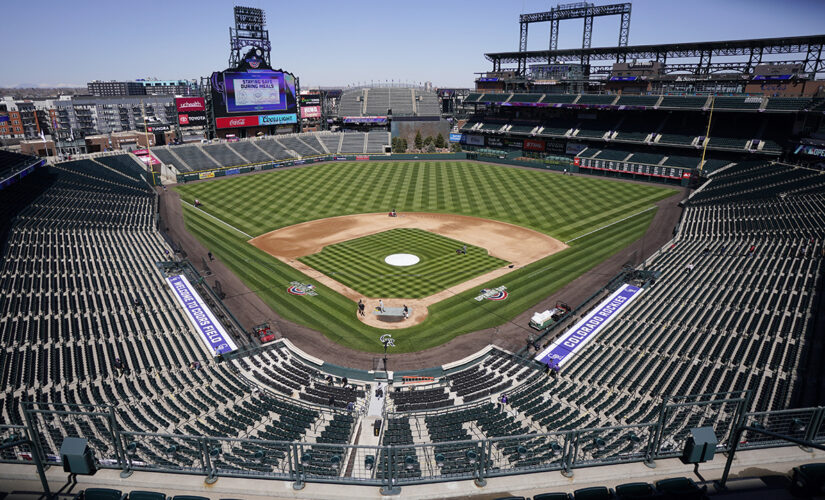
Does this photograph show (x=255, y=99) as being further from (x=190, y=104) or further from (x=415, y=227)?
A: (x=415, y=227)

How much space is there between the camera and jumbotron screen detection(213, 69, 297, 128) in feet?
295

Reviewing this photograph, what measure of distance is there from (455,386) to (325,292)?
17.3m

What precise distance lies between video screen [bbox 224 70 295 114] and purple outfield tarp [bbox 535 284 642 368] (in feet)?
273

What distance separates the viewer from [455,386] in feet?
87.6

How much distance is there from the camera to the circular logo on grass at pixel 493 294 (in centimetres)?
3826

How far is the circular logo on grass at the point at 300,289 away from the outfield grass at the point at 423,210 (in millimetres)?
622

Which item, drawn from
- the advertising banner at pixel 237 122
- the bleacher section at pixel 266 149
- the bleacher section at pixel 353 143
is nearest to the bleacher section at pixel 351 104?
the bleacher section at pixel 353 143

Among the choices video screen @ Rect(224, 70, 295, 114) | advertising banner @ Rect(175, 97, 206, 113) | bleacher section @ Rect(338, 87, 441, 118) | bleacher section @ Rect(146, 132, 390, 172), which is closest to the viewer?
bleacher section @ Rect(146, 132, 390, 172)

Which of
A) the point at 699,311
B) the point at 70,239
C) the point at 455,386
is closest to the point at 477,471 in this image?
the point at 455,386

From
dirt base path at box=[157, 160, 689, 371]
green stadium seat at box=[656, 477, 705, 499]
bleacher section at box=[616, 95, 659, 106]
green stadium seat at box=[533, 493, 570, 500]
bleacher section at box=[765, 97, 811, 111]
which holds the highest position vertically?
bleacher section at box=[616, 95, 659, 106]

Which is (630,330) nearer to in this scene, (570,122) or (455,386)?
(455,386)

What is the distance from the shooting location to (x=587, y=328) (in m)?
32.1

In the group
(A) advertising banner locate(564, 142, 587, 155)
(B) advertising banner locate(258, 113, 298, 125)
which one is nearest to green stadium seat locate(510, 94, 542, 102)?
(A) advertising banner locate(564, 142, 587, 155)

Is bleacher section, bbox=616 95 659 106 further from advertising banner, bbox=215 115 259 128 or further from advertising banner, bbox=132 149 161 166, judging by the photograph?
advertising banner, bbox=132 149 161 166
